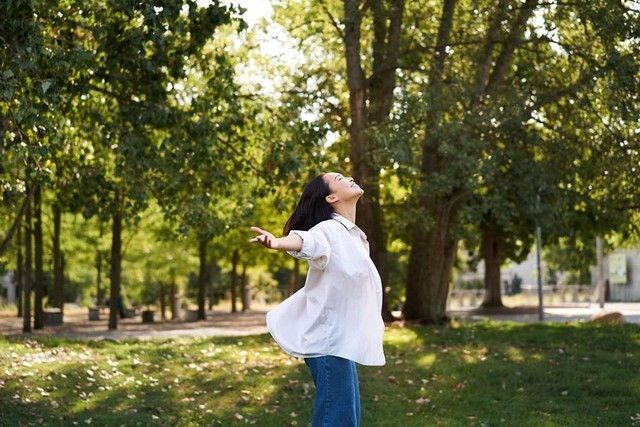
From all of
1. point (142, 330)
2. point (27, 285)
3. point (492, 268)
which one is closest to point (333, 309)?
point (27, 285)

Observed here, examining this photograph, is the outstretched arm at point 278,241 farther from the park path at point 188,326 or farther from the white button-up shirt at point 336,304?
the park path at point 188,326

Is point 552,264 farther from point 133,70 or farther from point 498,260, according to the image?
point 133,70

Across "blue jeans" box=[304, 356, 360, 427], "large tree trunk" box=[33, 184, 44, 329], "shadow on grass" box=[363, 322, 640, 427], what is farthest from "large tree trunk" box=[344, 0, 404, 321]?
"blue jeans" box=[304, 356, 360, 427]

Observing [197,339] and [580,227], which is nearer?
[197,339]

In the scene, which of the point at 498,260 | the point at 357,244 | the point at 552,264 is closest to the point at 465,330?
the point at 357,244

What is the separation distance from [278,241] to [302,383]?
7977mm

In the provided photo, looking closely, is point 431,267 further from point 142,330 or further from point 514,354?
point 142,330

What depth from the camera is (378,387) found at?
503 inches

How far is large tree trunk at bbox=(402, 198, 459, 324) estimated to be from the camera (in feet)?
70.6

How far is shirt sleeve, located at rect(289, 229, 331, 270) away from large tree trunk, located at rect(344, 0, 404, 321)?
12313 mm

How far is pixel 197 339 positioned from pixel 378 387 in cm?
769

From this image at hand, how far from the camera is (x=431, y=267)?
71.3ft

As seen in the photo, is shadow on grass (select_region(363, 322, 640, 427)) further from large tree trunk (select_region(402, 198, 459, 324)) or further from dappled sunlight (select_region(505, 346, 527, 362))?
large tree trunk (select_region(402, 198, 459, 324))

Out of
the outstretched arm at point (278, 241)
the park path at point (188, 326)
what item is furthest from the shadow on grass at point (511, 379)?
the park path at point (188, 326)
